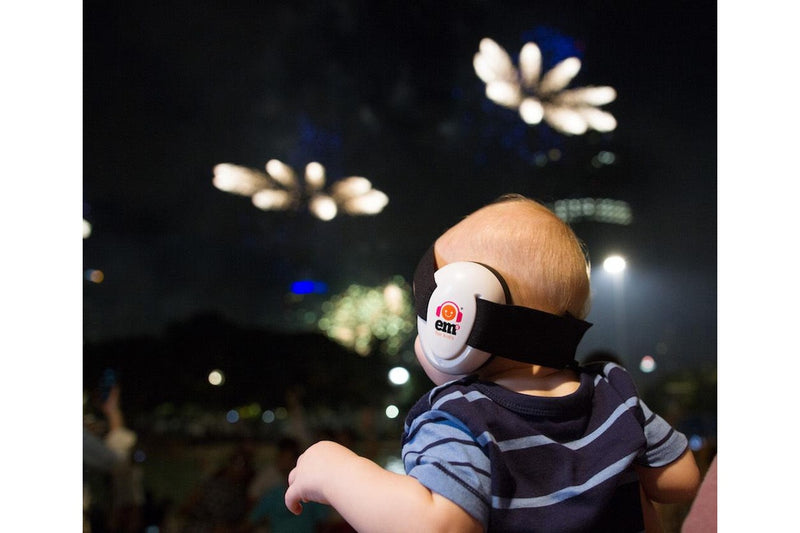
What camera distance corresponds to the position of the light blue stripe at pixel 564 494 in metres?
0.57

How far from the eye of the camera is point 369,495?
56 centimetres

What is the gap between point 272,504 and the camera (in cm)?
254

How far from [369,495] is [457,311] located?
0.17m

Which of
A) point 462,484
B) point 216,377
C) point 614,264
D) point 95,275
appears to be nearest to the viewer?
point 462,484

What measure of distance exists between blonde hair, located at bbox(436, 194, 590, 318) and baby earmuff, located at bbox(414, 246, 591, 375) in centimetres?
2

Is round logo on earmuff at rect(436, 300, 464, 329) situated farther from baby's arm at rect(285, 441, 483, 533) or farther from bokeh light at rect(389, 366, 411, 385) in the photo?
bokeh light at rect(389, 366, 411, 385)

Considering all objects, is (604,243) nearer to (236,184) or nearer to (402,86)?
(402,86)

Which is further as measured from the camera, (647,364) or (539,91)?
(647,364)

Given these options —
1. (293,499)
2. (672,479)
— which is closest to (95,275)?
(293,499)

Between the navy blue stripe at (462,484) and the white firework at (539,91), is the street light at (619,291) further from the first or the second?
the navy blue stripe at (462,484)

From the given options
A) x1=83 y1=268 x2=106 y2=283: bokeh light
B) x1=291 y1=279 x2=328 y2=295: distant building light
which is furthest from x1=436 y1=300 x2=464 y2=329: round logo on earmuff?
x1=291 y1=279 x2=328 y2=295: distant building light

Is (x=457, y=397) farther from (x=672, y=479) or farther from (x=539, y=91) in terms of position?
(x=539, y=91)

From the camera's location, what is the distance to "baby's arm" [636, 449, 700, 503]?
690mm
